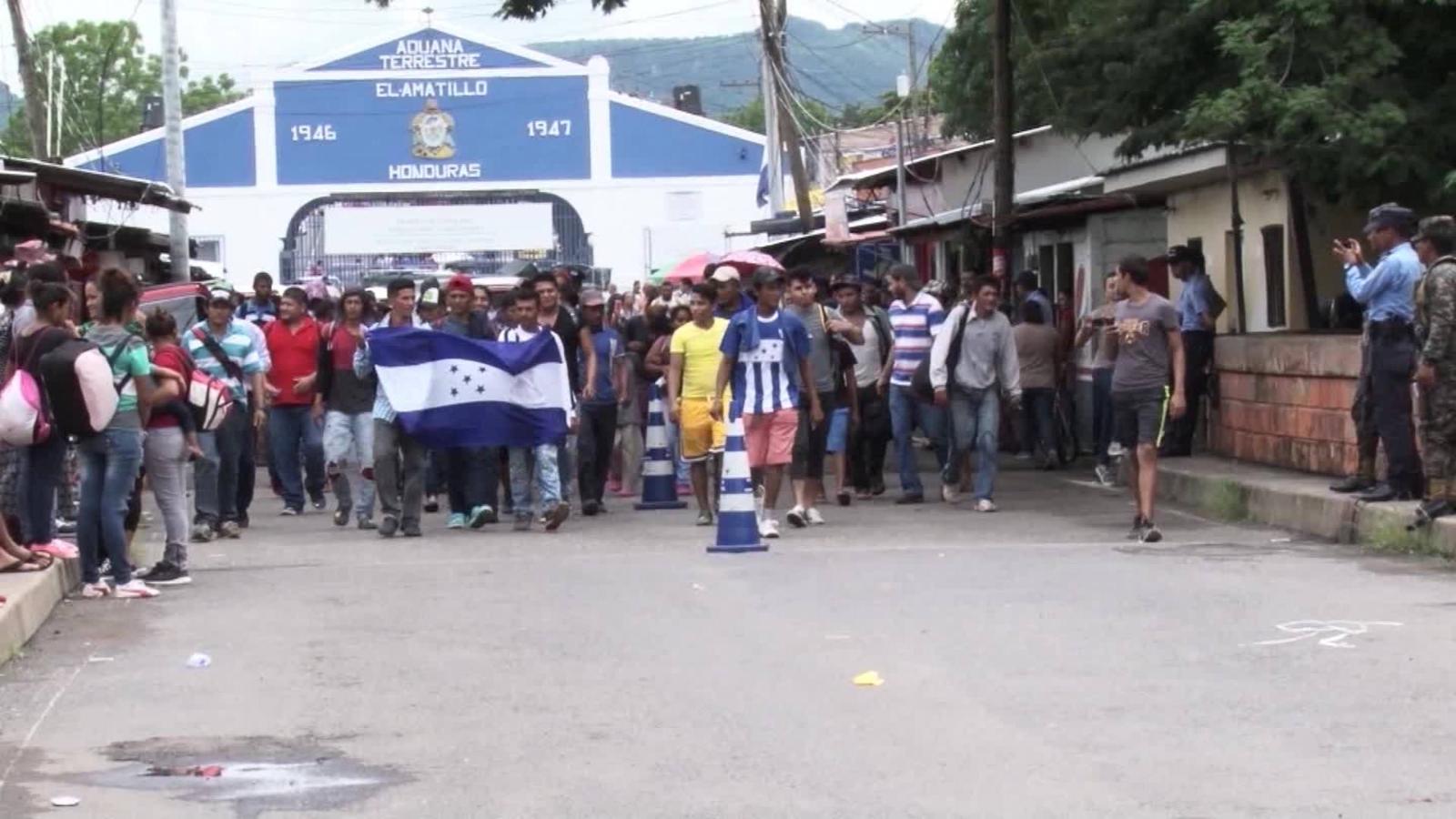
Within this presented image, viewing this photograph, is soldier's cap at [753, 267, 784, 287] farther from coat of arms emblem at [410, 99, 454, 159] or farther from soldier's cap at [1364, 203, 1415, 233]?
coat of arms emblem at [410, 99, 454, 159]

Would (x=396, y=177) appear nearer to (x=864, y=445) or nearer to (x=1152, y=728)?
(x=864, y=445)

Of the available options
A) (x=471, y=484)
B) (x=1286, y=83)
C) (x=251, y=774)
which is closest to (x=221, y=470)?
(x=471, y=484)

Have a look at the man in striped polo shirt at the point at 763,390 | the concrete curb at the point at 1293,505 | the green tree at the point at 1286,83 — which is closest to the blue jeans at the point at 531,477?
the man in striped polo shirt at the point at 763,390

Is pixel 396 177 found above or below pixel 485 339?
above

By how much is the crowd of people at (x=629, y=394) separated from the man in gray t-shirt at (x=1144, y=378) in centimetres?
1

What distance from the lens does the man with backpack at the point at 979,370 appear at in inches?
714

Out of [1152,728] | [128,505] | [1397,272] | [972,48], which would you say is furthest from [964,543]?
[972,48]

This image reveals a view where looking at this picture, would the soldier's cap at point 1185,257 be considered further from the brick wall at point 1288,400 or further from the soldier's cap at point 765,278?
the soldier's cap at point 765,278

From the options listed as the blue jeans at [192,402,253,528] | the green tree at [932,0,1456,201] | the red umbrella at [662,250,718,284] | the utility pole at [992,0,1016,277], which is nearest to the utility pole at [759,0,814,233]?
the red umbrella at [662,250,718,284]

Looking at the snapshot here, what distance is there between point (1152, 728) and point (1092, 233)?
18535 mm

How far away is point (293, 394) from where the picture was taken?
722 inches

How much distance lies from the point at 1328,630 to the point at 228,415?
29.3 feet

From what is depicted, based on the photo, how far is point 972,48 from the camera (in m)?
35.2

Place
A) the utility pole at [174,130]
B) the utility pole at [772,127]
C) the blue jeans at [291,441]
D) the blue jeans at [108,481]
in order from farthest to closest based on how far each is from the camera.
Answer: the utility pole at [772,127] < the utility pole at [174,130] < the blue jeans at [291,441] < the blue jeans at [108,481]
